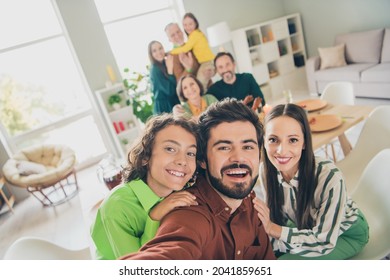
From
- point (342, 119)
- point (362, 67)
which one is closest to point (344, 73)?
point (362, 67)

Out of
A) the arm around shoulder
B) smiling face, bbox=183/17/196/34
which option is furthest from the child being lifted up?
the arm around shoulder

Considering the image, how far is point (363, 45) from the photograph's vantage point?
11.1ft

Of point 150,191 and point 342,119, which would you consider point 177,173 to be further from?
point 342,119

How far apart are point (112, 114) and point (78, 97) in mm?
490

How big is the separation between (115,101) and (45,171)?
3.67 feet

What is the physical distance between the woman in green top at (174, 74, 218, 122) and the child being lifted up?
67 centimetres

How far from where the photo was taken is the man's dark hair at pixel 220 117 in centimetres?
67

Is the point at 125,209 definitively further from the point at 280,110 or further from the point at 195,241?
the point at 280,110

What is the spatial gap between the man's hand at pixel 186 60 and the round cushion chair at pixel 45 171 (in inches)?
62.3

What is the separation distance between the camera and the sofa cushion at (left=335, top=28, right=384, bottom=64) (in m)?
3.25

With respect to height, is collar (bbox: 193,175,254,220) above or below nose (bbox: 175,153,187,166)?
below

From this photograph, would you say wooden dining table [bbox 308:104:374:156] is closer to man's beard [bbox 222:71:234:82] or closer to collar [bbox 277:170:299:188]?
collar [bbox 277:170:299:188]

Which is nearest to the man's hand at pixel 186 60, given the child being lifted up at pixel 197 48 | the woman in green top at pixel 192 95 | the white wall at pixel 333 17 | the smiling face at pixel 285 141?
the child being lifted up at pixel 197 48

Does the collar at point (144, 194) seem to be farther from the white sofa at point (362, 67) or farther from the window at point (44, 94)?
the white sofa at point (362, 67)
